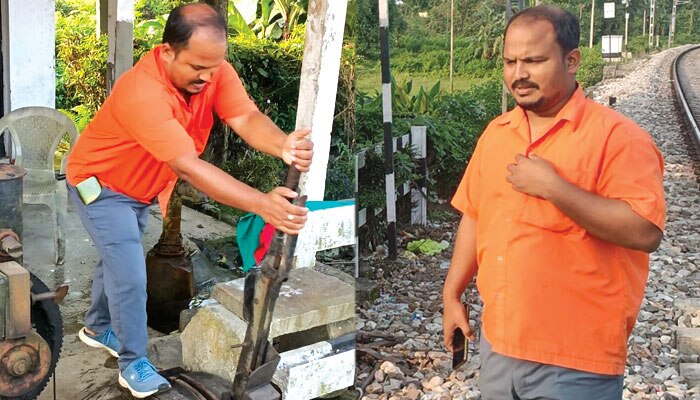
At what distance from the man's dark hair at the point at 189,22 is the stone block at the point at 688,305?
7.00 ft

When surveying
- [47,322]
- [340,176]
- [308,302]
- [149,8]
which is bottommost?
[47,322]

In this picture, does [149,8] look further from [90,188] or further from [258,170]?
[90,188]

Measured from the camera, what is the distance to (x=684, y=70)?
10.2 ft

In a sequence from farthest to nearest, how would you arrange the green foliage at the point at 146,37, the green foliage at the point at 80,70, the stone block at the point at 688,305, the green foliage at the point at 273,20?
the green foliage at the point at 80,70 < the green foliage at the point at 273,20 < the green foliage at the point at 146,37 < the stone block at the point at 688,305

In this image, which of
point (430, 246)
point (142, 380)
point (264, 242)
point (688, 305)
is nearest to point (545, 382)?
point (264, 242)

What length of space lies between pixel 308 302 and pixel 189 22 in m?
0.81

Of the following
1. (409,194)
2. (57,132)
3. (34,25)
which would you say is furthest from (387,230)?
(34,25)

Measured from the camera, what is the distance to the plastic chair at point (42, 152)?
12.6 feet

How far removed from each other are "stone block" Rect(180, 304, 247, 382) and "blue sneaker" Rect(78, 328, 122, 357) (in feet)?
0.81

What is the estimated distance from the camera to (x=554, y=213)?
1645 millimetres

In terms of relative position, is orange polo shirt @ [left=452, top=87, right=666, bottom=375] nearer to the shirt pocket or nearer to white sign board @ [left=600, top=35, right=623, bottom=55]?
the shirt pocket

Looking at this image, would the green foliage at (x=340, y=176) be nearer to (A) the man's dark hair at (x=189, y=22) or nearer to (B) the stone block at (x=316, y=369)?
(B) the stone block at (x=316, y=369)

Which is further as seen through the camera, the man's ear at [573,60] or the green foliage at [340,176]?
the green foliage at [340,176]

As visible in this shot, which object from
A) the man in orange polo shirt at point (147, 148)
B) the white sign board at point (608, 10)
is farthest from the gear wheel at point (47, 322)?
the white sign board at point (608, 10)
